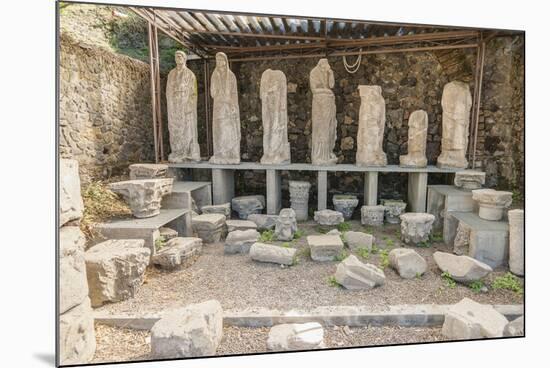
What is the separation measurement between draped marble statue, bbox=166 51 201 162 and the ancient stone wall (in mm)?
387

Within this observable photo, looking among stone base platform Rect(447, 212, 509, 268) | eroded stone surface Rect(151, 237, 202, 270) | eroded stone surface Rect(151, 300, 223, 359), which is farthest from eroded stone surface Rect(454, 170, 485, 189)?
eroded stone surface Rect(151, 300, 223, 359)

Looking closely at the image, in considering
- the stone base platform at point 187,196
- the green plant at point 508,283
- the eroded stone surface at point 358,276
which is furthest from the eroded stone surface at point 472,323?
the stone base platform at point 187,196

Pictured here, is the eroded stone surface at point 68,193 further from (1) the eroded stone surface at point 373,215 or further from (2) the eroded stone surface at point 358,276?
(1) the eroded stone surface at point 373,215

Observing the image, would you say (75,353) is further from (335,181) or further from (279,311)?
(335,181)

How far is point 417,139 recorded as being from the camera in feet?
18.5

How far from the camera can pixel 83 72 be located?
4.67 metres

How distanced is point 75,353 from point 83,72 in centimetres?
381

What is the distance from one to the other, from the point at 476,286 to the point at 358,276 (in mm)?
1185

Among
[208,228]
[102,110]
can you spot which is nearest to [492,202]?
[208,228]

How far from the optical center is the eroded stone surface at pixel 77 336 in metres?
2.30

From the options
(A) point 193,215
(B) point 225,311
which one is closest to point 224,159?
(A) point 193,215

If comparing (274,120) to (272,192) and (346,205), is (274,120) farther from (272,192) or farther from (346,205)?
(346,205)

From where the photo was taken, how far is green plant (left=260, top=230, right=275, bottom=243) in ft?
15.6

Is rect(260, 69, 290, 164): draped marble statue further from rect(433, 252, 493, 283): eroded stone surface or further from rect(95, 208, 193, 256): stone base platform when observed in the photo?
rect(433, 252, 493, 283): eroded stone surface
